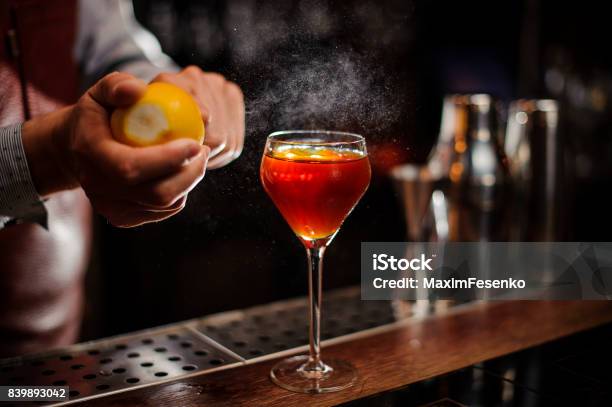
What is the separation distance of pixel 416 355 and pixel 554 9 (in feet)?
7.58

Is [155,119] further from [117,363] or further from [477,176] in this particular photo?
[477,176]

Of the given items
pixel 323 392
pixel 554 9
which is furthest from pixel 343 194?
pixel 554 9

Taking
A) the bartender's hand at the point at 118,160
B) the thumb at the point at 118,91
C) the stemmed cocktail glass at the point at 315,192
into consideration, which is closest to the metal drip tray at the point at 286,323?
the stemmed cocktail glass at the point at 315,192

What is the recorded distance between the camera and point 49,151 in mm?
1028

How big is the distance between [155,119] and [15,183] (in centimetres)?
34

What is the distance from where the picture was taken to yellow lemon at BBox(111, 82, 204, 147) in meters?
0.88

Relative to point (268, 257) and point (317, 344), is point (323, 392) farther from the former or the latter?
point (268, 257)

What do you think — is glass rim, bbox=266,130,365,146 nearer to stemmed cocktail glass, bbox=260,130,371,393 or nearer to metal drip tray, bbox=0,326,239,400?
stemmed cocktail glass, bbox=260,130,371,393

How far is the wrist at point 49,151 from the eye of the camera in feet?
3.24

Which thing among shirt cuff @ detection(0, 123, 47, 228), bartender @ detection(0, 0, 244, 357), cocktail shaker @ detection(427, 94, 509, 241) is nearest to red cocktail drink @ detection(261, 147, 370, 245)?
bartender @ detection(0, 0, 244, 357)

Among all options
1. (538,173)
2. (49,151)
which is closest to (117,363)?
(49,151)

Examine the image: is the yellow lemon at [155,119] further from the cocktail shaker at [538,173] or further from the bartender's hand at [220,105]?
the cocktail shaker at [538,173]

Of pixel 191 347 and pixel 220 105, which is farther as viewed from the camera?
pixel 191 347

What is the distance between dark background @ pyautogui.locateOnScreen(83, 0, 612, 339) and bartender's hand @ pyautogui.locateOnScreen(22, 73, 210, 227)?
0.64 feet
